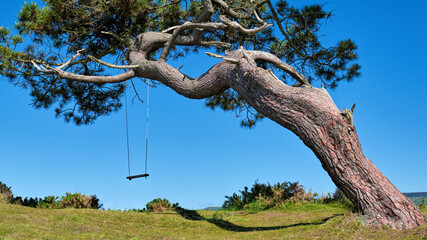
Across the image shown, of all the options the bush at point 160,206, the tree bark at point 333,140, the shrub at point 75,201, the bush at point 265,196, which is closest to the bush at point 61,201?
the shrub at point 75,201

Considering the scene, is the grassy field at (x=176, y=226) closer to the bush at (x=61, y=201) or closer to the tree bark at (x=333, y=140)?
the tree bark at (x=333, y=140)

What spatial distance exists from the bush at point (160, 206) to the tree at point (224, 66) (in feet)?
9.36

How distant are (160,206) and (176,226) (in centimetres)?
222

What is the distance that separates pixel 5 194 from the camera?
28.7 feet

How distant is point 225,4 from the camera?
926 cm

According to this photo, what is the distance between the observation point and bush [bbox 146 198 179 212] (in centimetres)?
841

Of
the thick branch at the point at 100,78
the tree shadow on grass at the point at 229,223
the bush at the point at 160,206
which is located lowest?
the tree shadow on grass at the point at 229,223

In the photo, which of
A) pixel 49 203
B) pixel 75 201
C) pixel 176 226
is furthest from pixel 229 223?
pixel 49 203

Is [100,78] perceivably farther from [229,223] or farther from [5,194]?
[229,223]

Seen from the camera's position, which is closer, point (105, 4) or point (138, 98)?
point (105, 4)

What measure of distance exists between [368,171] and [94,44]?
25.3ft

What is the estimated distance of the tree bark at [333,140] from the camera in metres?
5.12

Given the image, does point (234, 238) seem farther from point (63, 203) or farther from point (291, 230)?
point (63, 203)

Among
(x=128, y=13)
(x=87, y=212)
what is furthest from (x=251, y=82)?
(x=128, y=13)
